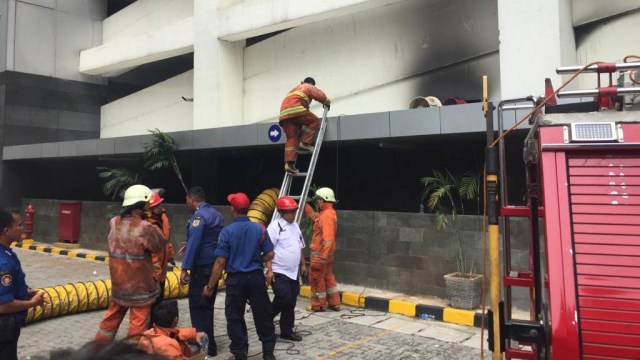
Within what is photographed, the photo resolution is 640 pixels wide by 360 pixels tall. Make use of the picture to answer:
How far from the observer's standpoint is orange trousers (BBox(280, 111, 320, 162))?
7695mm

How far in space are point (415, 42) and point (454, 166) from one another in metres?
2.56

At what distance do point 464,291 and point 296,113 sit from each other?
3.63 m

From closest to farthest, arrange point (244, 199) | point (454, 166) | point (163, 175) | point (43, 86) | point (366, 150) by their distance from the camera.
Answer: point (244, 199) < point (454, 166) < point (366, 150) < point (163, 175) < point (43, 86)

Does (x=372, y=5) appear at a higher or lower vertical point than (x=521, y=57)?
higher

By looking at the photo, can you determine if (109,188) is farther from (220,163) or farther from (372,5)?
(372,5)

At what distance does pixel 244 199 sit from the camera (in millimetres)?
5109

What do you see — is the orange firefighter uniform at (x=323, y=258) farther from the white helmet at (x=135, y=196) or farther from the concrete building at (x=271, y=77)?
the white helmet at (x=135, y=196)

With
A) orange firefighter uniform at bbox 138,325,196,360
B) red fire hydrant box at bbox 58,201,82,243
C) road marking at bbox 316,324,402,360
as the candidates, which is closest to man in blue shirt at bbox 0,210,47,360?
orange firefighter uniform at bbox 138,325,196,360

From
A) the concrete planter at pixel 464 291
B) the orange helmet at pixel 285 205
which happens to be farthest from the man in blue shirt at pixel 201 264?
the concrete planter at pixel 464 291

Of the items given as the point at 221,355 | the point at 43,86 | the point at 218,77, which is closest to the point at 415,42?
the point at 218,77

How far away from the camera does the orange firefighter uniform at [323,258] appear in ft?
23.6

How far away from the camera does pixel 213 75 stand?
11.9 m

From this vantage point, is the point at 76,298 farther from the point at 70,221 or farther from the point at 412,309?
the point at 70,221

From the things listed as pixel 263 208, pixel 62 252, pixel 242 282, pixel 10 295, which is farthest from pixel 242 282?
pixel 62 252
